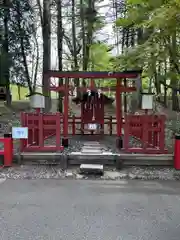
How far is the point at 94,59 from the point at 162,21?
14.6 m

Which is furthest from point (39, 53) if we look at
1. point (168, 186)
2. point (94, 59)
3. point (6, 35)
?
point (168, 186)

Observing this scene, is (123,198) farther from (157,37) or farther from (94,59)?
(94,59)

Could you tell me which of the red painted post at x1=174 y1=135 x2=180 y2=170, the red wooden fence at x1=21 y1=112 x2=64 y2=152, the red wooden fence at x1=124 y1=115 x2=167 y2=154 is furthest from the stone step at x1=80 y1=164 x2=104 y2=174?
the red painted post at x1=174 y1=135 x2=180 y2=170

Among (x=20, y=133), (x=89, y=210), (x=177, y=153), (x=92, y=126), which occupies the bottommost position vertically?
(x=89, y=210)

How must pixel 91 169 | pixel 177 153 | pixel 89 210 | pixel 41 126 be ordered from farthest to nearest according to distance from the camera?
pixel 41 126
pixel 177 153
pixel 91 169
pixel 89 210

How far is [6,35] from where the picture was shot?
16.2 meters

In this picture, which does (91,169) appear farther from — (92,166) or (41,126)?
(41,126)

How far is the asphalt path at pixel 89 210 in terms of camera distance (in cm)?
337

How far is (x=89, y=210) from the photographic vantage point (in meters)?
4.14

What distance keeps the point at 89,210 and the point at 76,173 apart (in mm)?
2024

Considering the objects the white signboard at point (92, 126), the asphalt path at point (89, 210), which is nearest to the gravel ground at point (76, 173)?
the asphalt path at point (89, 210)

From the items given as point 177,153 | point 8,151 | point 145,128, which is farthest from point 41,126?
point 177,153

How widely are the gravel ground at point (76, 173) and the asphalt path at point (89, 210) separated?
30cm

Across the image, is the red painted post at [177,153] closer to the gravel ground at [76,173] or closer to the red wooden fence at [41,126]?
the gravel ground at [76,173]
